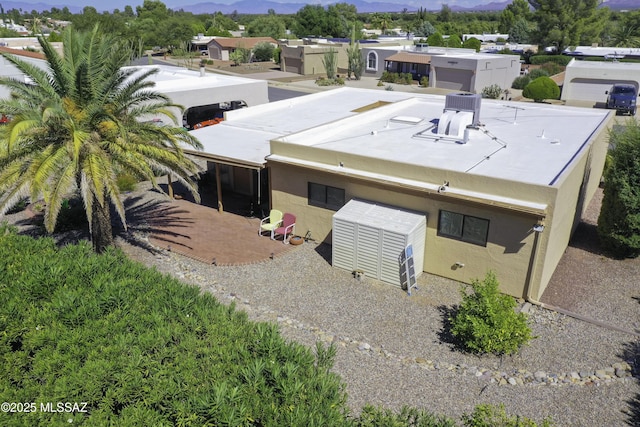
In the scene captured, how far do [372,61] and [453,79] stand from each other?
13204 mm

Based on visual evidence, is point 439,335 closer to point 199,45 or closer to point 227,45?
point 227,45

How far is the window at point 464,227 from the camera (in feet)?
44.9

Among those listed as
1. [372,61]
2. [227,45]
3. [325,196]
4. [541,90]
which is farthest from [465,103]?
[227,45]

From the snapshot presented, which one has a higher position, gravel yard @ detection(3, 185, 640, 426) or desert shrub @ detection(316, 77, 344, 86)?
desert shrub @ detection(316, 77, 344, 86)

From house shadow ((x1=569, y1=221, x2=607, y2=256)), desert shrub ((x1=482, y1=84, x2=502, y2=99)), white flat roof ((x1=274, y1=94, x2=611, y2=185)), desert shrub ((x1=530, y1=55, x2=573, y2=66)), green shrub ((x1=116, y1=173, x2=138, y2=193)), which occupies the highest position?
white flat roof ((x1=274, y1=94, x2=611, y2=185))

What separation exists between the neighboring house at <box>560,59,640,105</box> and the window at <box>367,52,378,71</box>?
22.6m

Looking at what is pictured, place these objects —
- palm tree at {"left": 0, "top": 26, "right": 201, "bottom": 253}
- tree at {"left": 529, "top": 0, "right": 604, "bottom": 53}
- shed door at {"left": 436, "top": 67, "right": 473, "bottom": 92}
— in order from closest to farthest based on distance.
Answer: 1. palm tree at {"left": 0, "top": 26, "right": 201, "bottom": 253}
2. shed door at {"left": 436, "top": 67, "right": 473, "bottom": 92}
3. tree at {"left": 529, "top": 0, "right": 604, "bottom": 53}

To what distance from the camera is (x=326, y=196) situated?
16.5 metres

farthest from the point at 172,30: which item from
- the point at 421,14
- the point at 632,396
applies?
the point at 632,396

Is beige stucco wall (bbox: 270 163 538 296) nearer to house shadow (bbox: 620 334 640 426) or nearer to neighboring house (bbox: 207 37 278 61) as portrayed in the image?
house shadow (bbox: 620 334 640 426)

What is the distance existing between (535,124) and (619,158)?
6650mm

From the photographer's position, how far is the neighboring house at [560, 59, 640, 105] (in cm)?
4338

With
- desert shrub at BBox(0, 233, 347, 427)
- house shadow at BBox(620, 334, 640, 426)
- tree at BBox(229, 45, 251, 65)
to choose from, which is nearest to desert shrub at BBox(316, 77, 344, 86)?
tree at BBox(229, 45, 251, 65)

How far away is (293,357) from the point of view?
814 cm
